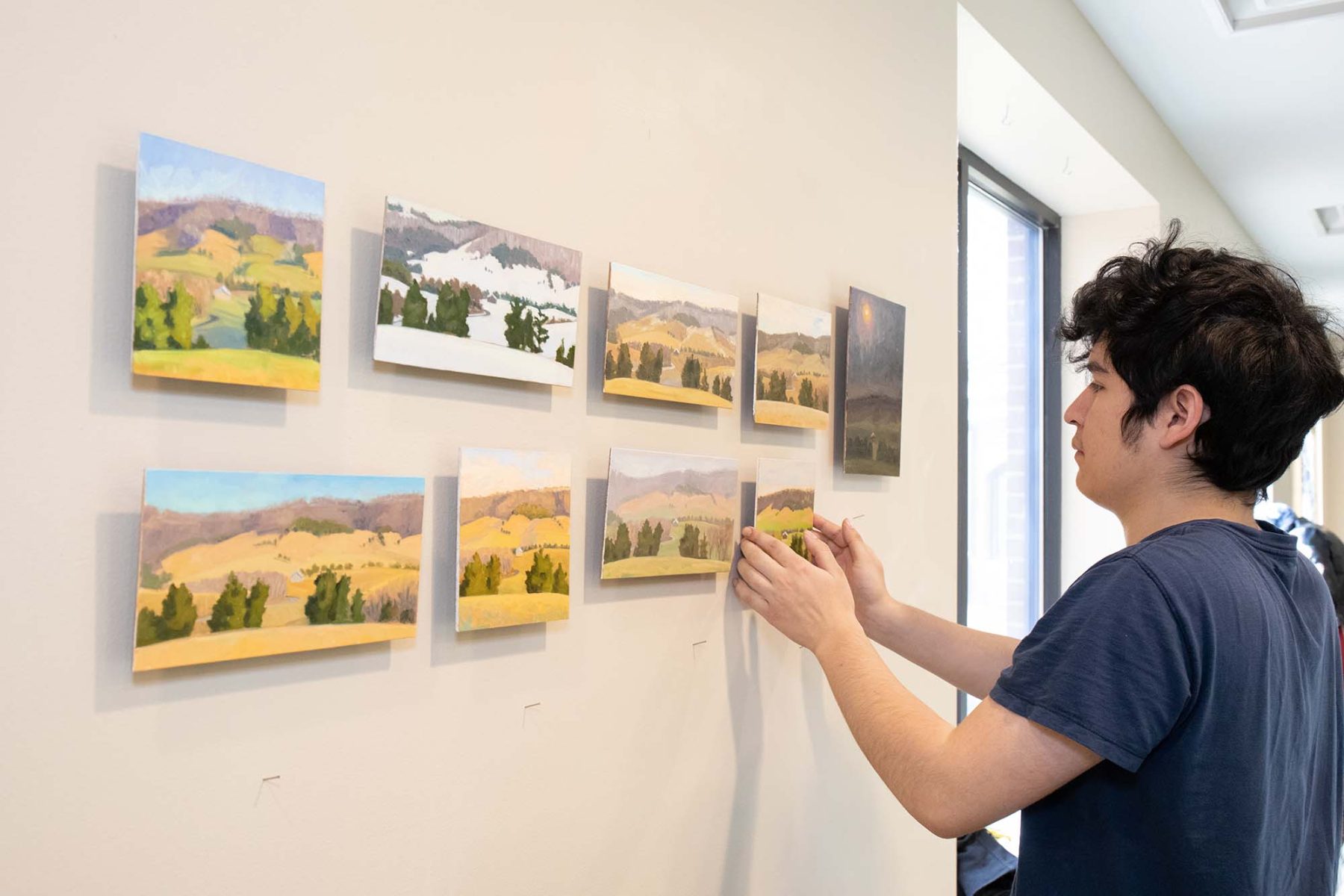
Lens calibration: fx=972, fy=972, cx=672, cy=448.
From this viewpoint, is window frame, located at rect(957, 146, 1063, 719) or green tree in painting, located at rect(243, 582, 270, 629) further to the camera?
window frame, located at rect(957, 146, 1063, 719)

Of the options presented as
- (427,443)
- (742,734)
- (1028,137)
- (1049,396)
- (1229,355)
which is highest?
(1028,137)

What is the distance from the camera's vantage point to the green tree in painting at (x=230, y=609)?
0.70m

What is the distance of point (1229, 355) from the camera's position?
38.3 inches

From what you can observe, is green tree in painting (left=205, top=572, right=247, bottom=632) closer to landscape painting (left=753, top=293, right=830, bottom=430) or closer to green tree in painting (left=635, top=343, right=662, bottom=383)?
green tree in painting (left=635, top=343, right=662, bottom=383)

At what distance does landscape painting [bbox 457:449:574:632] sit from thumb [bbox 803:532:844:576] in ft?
1.34

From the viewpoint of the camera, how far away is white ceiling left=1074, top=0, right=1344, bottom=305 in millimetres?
2457

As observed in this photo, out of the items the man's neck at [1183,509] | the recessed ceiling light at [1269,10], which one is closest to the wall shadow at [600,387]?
the man's neck at [1183,509]

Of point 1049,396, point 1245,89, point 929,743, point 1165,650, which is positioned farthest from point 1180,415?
point 1245,89

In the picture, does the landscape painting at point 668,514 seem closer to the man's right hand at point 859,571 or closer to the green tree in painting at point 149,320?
the man's right hand at point 859,571

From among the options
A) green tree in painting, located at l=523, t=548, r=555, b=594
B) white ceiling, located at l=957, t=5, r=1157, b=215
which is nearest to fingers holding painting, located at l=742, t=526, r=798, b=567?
green tree in painting, located at l=523, t=548, r=555, b=594

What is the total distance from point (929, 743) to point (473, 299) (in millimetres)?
590

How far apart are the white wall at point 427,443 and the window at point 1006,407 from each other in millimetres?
1150

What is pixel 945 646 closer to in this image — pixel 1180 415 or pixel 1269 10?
pixel 1180 415

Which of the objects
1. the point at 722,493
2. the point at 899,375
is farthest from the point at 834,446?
the point at 722,493
